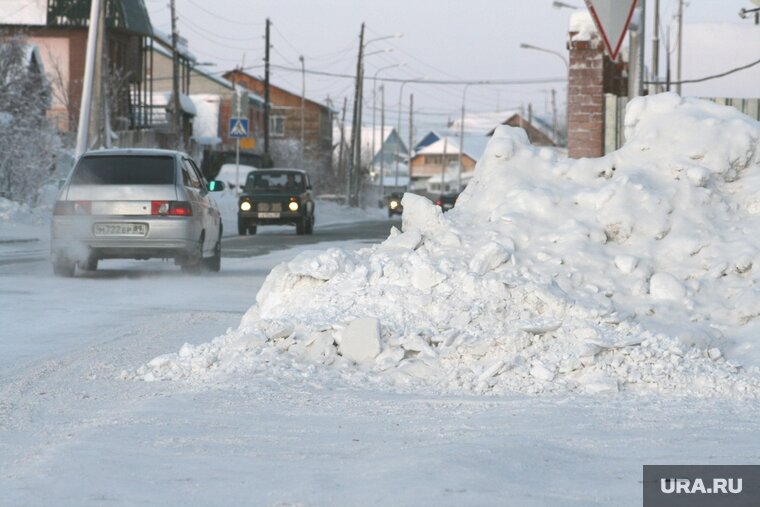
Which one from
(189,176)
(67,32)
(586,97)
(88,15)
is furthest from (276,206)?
(67,32)

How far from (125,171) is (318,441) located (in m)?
11.5

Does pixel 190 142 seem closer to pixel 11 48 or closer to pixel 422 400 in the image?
pixel 11 48

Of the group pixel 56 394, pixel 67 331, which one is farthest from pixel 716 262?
pixel 67 331

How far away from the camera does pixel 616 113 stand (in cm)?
1406

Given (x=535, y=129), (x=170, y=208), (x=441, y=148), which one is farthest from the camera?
(x=441, y=148)

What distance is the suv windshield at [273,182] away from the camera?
3670 cm

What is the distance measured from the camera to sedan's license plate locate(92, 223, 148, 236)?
16609 mm

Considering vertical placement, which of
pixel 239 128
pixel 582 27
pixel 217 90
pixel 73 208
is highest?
pixel 217 90

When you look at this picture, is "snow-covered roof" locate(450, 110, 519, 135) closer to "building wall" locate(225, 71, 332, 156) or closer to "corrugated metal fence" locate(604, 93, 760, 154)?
"building wall" locate(225, 71, 332, 156)

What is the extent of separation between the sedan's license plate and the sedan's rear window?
2.01ft

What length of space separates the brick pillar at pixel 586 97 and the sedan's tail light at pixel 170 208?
16.8 feet

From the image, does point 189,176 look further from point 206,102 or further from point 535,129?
point 535,129

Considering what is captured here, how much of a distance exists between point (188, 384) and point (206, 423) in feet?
3.81

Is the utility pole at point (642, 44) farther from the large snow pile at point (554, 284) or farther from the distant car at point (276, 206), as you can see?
the distant car at point (276, 206)
